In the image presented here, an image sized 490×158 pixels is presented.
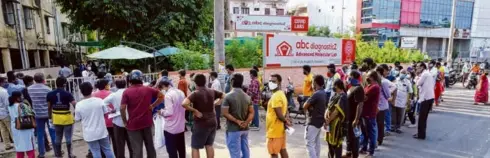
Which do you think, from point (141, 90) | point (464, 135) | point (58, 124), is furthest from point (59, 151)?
point (464, 135)

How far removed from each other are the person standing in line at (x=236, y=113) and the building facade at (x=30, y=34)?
14.5 metres

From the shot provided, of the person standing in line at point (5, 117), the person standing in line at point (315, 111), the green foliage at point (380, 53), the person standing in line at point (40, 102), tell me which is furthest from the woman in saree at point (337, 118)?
the green foliage at point (380, 53)

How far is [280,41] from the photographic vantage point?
10.2 meters

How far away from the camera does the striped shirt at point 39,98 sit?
5.12m

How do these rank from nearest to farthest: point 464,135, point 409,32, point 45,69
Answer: point 464,135 → point 45,69 → point 409,32

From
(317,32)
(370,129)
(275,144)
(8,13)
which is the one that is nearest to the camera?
(275,144)

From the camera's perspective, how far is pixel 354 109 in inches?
194

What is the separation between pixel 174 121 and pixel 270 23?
6.74m

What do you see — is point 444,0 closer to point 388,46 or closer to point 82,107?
point 388,46

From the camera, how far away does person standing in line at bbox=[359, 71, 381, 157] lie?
17.3 ft

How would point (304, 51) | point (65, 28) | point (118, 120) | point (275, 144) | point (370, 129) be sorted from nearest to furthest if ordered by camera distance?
point (275, 144) < point (118, 120) < point (370, 129) < point (304, 51) < point (65, 28)

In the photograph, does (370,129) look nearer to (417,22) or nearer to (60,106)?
(60,106)

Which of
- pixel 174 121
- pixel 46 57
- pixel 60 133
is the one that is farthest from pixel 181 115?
pixel 46 57

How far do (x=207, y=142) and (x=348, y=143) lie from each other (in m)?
2.35
